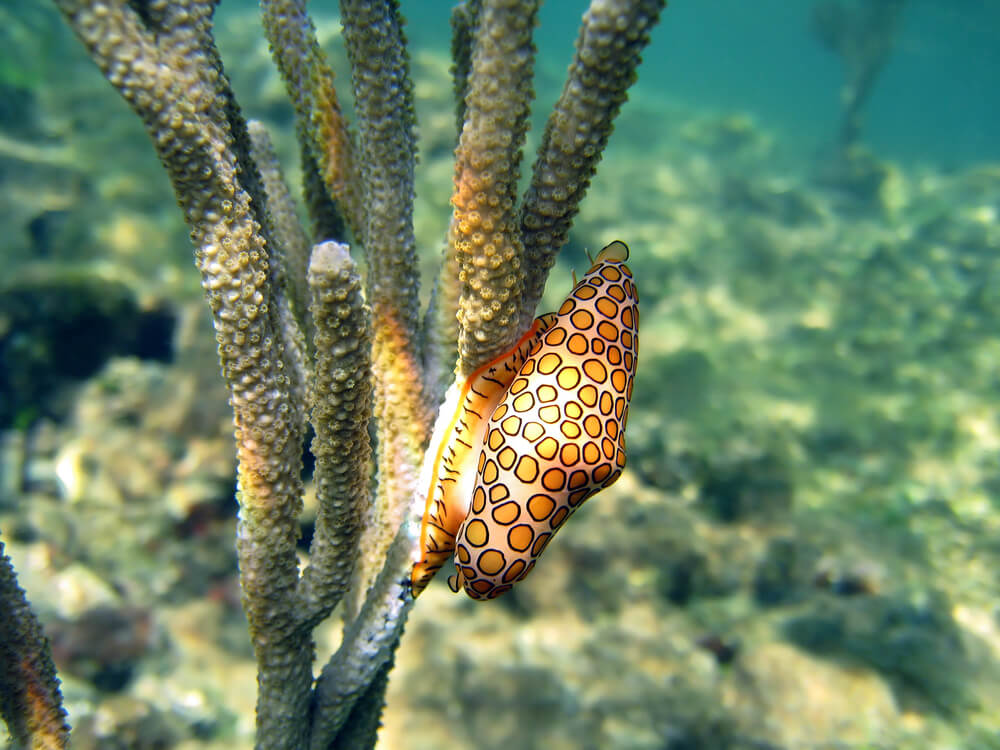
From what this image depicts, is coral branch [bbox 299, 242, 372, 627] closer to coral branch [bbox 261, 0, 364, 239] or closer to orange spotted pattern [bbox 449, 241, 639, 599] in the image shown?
orange spotted pattern [bbox 449, 241, 639, 599]

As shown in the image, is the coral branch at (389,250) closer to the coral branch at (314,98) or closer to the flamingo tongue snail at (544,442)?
the coral branch at (314,98)

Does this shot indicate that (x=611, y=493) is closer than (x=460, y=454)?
No

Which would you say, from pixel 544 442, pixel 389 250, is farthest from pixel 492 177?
pixel 544 442

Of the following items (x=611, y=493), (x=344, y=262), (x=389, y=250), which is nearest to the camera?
(x=344, y=262)

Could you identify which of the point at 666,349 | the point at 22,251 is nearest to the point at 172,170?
the point at 666,349

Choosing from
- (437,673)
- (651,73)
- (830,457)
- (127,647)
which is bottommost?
(127,647)

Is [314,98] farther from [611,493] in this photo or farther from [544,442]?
[611,493]

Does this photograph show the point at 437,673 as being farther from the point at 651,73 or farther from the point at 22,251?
the point at 651,73
